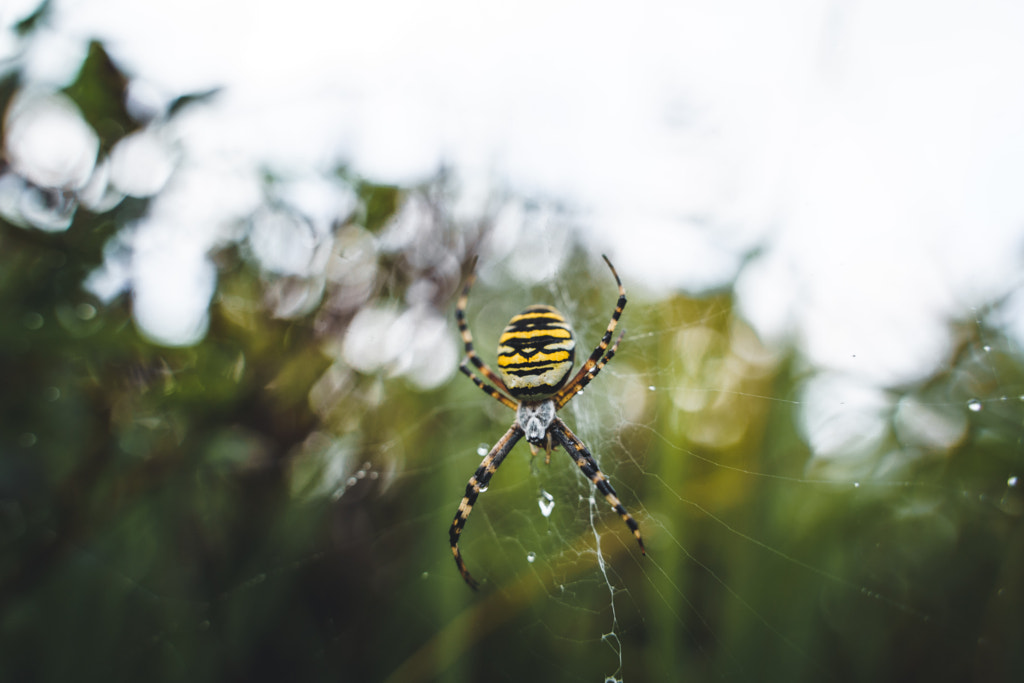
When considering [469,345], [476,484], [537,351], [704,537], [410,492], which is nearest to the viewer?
[537,351]

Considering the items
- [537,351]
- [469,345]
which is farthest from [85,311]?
[537,351]

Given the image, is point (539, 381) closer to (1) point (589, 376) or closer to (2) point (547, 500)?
(1) point (589, 376)

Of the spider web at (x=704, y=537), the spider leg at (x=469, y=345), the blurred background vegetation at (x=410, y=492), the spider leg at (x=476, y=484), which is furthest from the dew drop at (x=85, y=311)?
the spider leg at (x=476, y=484)

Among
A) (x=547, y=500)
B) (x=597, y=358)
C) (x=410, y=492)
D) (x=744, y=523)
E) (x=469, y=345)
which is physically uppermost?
(x=597, y=358)

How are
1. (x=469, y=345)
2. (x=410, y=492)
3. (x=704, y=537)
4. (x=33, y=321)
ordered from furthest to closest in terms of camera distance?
(x=410, y=492) < (x=469, y=345) < (x=704, y=537) < (x=33, y=321)

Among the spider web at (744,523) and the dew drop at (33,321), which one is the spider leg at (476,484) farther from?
the dew drop at (33,321)

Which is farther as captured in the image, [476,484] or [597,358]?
[476,484]
